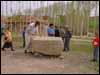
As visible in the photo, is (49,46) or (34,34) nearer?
(49,46)

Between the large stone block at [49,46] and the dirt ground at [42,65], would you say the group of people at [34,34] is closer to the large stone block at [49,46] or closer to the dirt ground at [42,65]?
the dirt ground at [42,65]

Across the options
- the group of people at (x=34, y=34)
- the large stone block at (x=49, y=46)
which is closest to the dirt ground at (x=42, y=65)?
the large stone block at (x=49, y=46)

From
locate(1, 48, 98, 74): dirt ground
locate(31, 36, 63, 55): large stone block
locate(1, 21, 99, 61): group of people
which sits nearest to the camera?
locate(1, 48, 98, 74): dirt ground

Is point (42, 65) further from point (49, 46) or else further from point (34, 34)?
point (34, 34)

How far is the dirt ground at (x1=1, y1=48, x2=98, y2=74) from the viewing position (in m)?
9.66

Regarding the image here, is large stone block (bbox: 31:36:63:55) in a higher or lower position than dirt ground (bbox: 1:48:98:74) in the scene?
higher

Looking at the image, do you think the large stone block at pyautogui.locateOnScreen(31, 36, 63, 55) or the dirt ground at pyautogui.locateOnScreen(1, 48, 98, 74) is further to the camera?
the large stone block at pyautogui.locateOnScreen(31, 36, 63, 55)

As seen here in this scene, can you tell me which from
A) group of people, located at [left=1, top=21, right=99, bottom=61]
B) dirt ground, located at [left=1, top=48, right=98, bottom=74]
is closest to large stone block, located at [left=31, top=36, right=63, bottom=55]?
dirt ground, located at [left=1, top=48, right=98, bottom=74]

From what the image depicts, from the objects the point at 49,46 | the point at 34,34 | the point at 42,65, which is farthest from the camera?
the point at 34,34

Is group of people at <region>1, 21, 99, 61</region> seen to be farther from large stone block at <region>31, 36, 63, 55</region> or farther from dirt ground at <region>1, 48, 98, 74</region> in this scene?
large stone block at <region>31, 36, 63, 55</region>

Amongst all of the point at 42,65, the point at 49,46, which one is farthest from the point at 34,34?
the point at 42,65

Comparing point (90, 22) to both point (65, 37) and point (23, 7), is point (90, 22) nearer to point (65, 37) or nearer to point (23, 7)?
point (65, 37)

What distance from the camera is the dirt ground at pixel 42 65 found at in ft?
31.7

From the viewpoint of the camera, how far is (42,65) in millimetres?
10906
